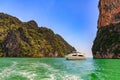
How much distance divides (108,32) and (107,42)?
578 centimetres

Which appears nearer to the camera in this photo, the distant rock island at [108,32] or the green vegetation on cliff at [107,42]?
the green vegetation on cliff at [107,42]

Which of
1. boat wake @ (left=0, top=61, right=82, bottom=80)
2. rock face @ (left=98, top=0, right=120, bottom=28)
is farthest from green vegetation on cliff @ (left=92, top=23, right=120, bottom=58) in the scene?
boat wake @ (left=0, top=61, right=82, bottom=80)

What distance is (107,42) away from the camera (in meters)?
161

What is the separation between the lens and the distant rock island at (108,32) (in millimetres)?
155650

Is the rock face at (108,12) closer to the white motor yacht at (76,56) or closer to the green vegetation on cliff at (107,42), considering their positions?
the green vegetation on cliff at (107,42)

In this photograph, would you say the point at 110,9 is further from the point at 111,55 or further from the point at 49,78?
the point at 49,78

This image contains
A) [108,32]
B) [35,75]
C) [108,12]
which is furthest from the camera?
[108,12]

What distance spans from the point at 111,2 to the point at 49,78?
496 ft

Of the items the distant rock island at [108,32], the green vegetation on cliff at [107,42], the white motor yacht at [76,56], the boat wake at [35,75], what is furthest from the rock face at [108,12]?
the boat wake at [35,75]

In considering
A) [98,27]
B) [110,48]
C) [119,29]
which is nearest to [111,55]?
[110,48]

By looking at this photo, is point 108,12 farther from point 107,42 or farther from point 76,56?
point 76,56

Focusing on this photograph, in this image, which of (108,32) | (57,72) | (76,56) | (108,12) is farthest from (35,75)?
(108,12)

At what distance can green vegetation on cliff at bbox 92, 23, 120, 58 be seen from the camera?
6063 inches

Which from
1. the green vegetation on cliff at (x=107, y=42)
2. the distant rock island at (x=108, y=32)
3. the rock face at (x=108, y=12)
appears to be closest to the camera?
the green vegetation on cliff at (x=107, y=42)
